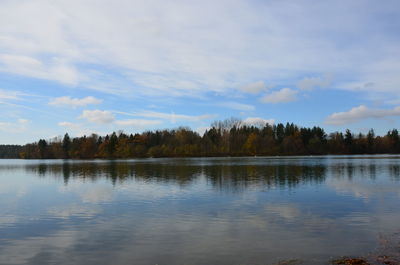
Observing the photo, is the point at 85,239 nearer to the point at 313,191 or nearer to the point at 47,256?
the point at 47,256

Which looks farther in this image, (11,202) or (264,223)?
(11,202)

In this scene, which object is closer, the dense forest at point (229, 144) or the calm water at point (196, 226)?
the calm water at point (196, 226)

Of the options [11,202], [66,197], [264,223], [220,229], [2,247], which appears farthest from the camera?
[66,197]

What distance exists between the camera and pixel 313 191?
33.5 metres

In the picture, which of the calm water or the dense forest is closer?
the calm water

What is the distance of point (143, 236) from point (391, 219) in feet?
46.1

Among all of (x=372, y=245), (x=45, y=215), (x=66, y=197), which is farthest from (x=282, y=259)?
(x=66, y=197)

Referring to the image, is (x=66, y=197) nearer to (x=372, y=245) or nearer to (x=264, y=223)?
(x=264, y=223)

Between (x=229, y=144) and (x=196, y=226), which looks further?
(x=229, y=144)

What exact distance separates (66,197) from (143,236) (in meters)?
17.5

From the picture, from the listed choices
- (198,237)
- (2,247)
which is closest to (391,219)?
(198,237)

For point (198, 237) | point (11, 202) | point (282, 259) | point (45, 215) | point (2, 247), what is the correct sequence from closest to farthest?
point (282, 259)
point (2, 247)
point (198, 237)
point (45, 215)
point (11, 202)

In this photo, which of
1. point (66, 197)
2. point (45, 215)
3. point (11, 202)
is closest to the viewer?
point (45, 215)

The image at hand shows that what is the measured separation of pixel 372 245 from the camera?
1488cm
